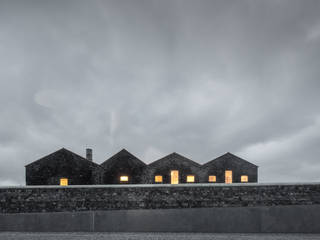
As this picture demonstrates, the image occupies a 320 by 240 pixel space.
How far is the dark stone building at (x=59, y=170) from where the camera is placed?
76.1 ft

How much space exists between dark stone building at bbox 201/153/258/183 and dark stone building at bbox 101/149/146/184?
714 centimetres

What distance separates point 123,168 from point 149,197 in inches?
591

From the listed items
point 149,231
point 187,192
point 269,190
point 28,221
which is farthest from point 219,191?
point 28,221

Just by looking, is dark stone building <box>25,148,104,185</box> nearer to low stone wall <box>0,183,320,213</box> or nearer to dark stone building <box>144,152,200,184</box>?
dark stone building <box>144,152,200,184</box>

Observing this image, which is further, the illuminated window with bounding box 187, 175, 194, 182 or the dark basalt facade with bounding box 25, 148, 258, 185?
the illuminated window with bounding box 187, 175, 194, 182

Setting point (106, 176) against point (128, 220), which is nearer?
point (128, 220)

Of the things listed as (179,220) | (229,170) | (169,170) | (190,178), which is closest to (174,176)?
(169,170)

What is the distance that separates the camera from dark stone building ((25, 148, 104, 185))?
23.2 metres

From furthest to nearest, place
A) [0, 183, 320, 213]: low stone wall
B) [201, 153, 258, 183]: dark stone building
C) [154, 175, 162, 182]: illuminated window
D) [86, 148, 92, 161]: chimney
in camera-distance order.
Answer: [86, 148, 92, 161]: chimney < [154, 175, 162, 182]: illuminated window < [201, 153, 258, 183]: dark stone building < [0, 183, 320, 213]: low stone wall

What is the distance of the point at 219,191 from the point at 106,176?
56.4ft

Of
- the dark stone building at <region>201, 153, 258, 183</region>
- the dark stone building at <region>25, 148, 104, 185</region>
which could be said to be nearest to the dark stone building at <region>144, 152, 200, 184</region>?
the dark stone building at <region>201, 153, 258, 183</region>

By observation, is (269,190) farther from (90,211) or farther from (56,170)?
(56,170)

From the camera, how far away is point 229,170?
26062 millimetres

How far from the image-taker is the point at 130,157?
2709 cm
